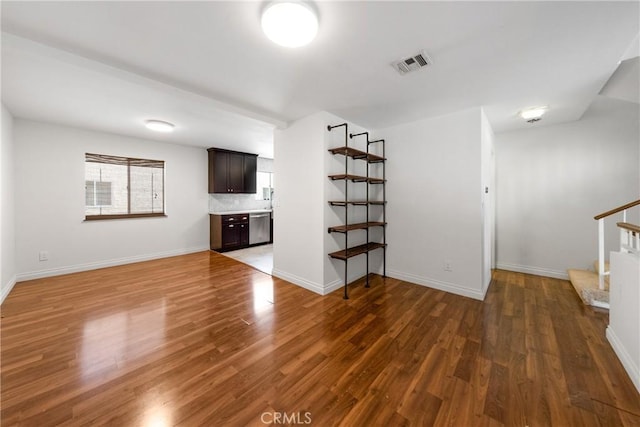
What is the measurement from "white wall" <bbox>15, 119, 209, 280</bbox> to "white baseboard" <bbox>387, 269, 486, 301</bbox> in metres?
4.68

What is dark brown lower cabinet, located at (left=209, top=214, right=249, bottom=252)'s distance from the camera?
554 centimetres

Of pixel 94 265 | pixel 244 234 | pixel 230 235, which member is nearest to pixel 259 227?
pixel 244 234

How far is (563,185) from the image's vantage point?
370cm

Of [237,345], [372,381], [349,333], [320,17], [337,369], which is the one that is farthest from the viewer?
[349,333]

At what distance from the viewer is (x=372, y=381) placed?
1.66 meters

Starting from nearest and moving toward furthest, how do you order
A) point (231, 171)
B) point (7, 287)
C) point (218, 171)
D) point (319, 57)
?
point (319, 57) < point (7, 287) < point (218, 171) < point (231, 171)

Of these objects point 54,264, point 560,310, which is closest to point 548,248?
point 560,310

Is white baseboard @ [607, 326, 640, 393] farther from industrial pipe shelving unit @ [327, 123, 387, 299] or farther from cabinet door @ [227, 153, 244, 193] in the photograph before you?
cabinet door @ [227, 153, 244, 193]

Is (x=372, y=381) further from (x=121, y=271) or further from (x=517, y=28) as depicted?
(x=121, y=271)

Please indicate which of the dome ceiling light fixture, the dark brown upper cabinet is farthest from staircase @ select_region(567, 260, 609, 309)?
the dark brown upper cabinet

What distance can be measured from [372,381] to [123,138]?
558 centimetres

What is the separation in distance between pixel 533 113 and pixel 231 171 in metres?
5.69

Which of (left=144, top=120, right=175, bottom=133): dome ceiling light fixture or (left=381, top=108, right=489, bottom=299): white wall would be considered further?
(left=144, top=120, right=175, bottom=133): dome ceiling light fixture

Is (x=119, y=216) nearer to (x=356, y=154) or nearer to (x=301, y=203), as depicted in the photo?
Result: (x=301, y=203)
